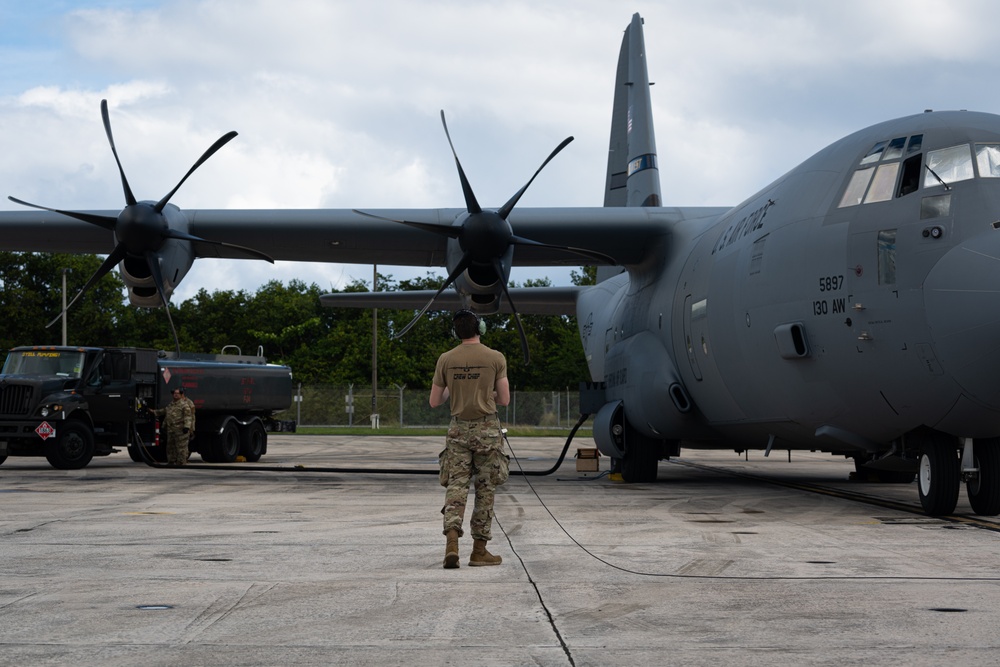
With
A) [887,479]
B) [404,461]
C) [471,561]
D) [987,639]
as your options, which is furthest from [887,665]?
[404,461]

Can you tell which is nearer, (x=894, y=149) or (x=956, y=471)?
(x=956, y=471)

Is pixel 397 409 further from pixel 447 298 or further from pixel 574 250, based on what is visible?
pixel 574 250

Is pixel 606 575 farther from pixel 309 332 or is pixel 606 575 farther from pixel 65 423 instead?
pixel 309 332

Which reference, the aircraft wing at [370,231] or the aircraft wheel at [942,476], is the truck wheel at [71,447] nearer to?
the aircraft wing at [370,231]

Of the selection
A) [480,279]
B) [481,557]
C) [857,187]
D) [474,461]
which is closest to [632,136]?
[480,279]

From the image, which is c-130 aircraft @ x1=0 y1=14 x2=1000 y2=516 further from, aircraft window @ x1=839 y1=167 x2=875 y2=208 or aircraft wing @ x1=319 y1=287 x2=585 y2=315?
aircraft wing @ x1=319 y1=287 x2=585 y2=315

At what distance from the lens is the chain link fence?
160 feet

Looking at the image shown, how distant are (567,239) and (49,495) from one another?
8.51 m

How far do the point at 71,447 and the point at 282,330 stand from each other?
48.8m

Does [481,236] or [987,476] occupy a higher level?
[481,236]

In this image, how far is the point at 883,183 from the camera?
1069 centimetres

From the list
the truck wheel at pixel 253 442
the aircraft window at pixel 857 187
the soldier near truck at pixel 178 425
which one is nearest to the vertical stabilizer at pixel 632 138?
the truck wheel at pixel 253 442

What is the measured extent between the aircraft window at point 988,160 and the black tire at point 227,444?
55.1ft

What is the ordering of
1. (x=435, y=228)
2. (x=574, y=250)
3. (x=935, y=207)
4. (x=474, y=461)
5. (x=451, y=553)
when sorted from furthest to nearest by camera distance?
(x=574, y=250) < (x=435, y=228) < (x=935, y=207) < (x=474, y=461) < (x=451, y=553)
